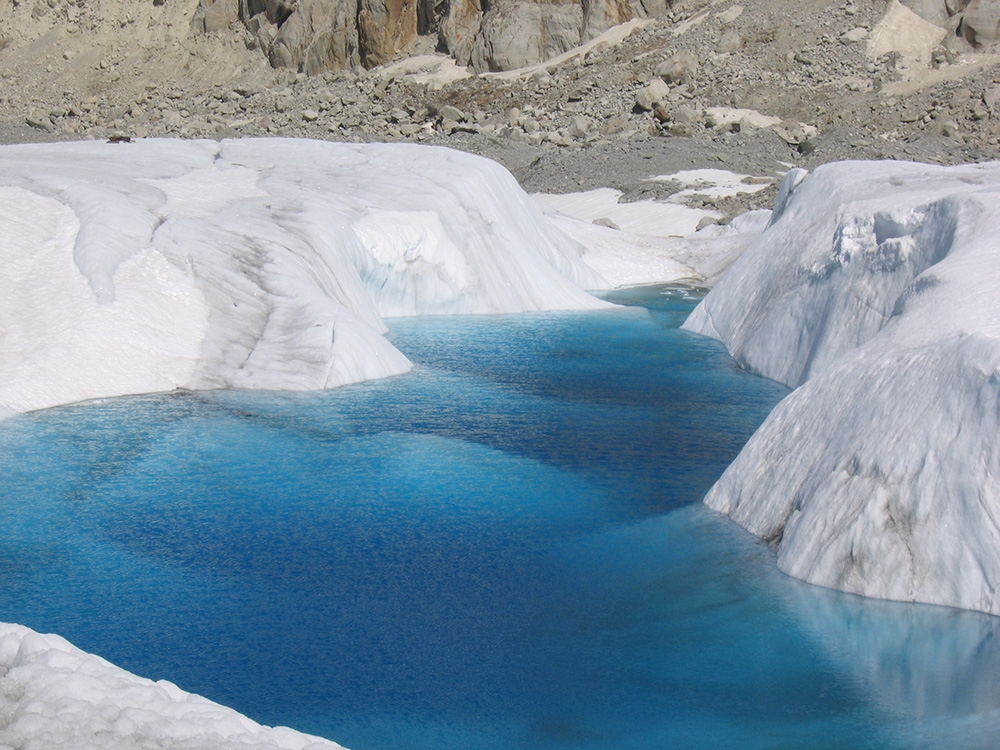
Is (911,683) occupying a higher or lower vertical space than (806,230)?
lower

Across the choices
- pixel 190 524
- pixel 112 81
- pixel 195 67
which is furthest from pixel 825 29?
pixel 190 524

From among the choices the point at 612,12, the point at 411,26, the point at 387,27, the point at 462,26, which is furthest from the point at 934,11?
the point at 387,27

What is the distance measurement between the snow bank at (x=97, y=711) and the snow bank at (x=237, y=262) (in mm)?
6656

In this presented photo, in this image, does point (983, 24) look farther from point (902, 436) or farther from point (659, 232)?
point (902, 436)

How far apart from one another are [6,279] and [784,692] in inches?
374

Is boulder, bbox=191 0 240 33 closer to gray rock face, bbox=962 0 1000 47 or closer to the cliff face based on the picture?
the cliff face

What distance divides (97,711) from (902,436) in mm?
5011

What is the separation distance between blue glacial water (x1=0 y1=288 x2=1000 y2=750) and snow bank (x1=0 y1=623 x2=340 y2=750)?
1065mm

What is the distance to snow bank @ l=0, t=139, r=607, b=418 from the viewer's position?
11.8 m

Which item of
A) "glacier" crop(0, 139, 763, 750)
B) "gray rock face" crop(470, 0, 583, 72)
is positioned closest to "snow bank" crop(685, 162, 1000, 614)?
"glacier" crop(0, 139, 763, 750)

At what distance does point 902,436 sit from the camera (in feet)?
23.2

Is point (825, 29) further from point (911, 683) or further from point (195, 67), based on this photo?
point (911, 683)

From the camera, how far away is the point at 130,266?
497 inches

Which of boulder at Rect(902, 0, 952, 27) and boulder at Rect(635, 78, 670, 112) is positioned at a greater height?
boulder at Rect(902, 0, 952, 27)
